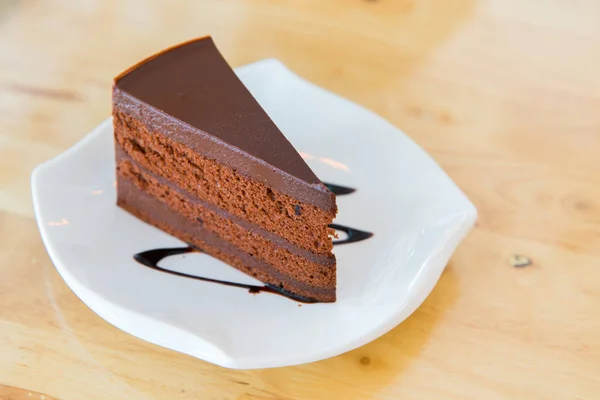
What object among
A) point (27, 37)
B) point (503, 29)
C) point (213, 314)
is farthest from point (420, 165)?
point (27, 37)

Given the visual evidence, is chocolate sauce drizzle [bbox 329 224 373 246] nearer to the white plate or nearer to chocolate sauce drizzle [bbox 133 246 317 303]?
the white plate

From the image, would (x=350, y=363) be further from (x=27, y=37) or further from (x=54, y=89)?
(x=27, y=37)

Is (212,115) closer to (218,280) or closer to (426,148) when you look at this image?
(218,280)

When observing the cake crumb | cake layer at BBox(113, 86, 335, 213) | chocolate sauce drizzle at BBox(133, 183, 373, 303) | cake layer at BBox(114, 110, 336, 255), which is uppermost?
cake layer at BBox(113, 86, 335, 213)

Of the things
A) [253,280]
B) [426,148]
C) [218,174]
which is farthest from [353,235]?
[426,148]

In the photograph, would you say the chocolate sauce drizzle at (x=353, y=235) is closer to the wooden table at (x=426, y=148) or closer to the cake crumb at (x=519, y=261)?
the wooden table at (x=426, y=148)

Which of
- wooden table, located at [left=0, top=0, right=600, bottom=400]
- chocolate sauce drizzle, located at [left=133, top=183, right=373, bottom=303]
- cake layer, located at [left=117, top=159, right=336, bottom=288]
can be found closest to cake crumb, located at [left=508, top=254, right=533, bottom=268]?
wooden table, located at [left=0, top=0, right=600, bottom=400]
